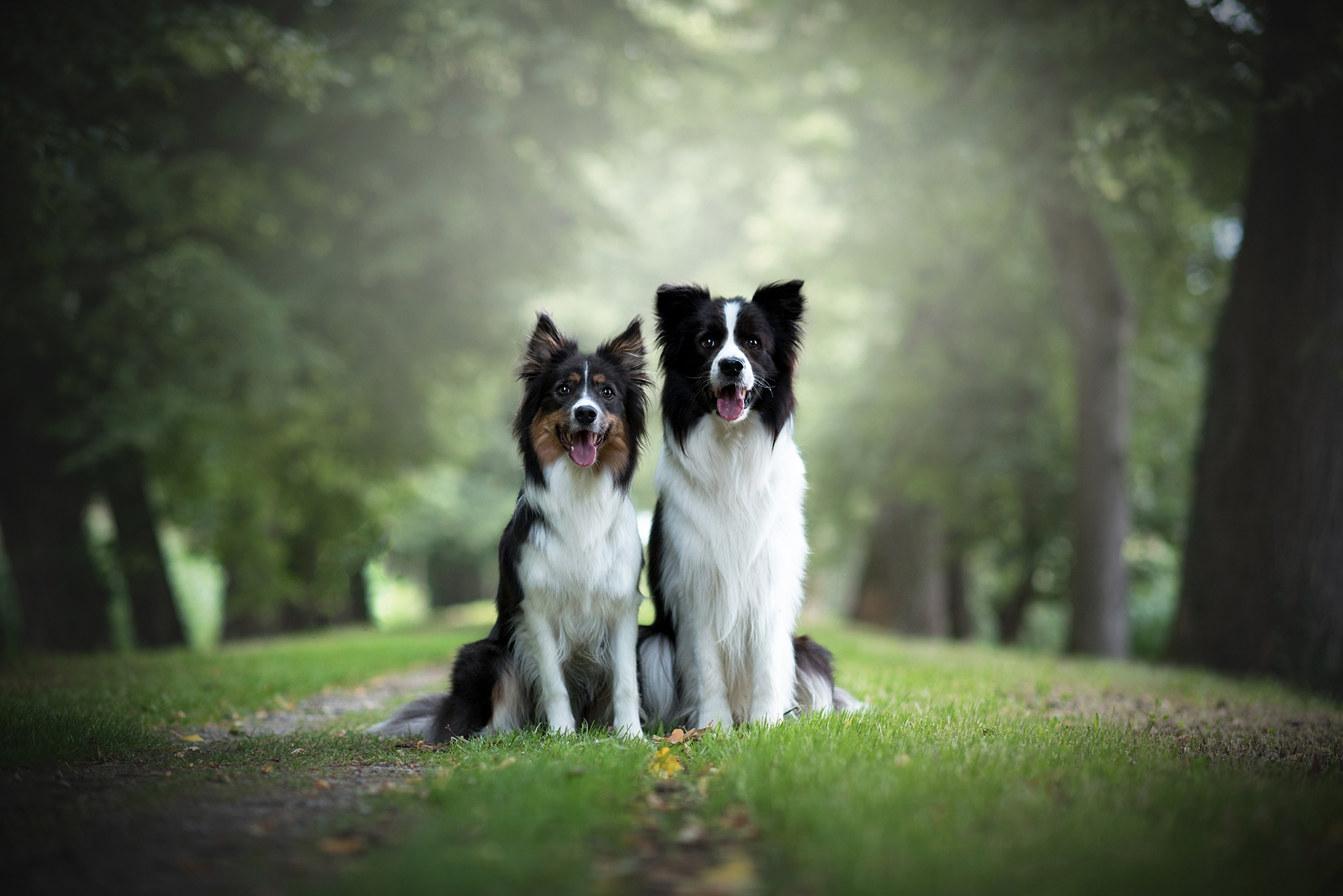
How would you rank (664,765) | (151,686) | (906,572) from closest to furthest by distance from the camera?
1. (664,765)
2. (151,686)
3. (906,572)

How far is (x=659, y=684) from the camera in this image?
5.46 m

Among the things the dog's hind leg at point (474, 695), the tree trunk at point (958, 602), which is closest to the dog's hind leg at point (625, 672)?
the dog's hind leg at point (474, 695)

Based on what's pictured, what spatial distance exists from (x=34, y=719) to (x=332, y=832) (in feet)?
10.2

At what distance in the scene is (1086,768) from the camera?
392 cm

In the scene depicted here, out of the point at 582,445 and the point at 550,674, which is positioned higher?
the point at 582,445

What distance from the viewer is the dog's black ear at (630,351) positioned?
5.32m

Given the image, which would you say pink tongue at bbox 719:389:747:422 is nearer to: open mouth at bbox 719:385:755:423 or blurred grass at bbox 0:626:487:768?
open mouth at bbox 719:385:755:423

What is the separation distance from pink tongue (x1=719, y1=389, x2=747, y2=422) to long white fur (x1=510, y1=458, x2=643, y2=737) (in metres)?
0.77

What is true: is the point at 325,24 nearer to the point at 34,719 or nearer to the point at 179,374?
the point at 179,374

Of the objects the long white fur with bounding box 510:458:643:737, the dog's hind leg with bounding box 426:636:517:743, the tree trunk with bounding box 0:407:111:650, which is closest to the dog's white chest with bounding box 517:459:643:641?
the long white fur with bounding box 510:458:643:737

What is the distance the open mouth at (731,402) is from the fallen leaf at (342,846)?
2.61 meters

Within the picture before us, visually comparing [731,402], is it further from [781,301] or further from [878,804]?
[878,804]

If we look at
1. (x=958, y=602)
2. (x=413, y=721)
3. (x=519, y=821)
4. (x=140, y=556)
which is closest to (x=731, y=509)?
(x=519, y=821)

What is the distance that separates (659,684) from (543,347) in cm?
210
